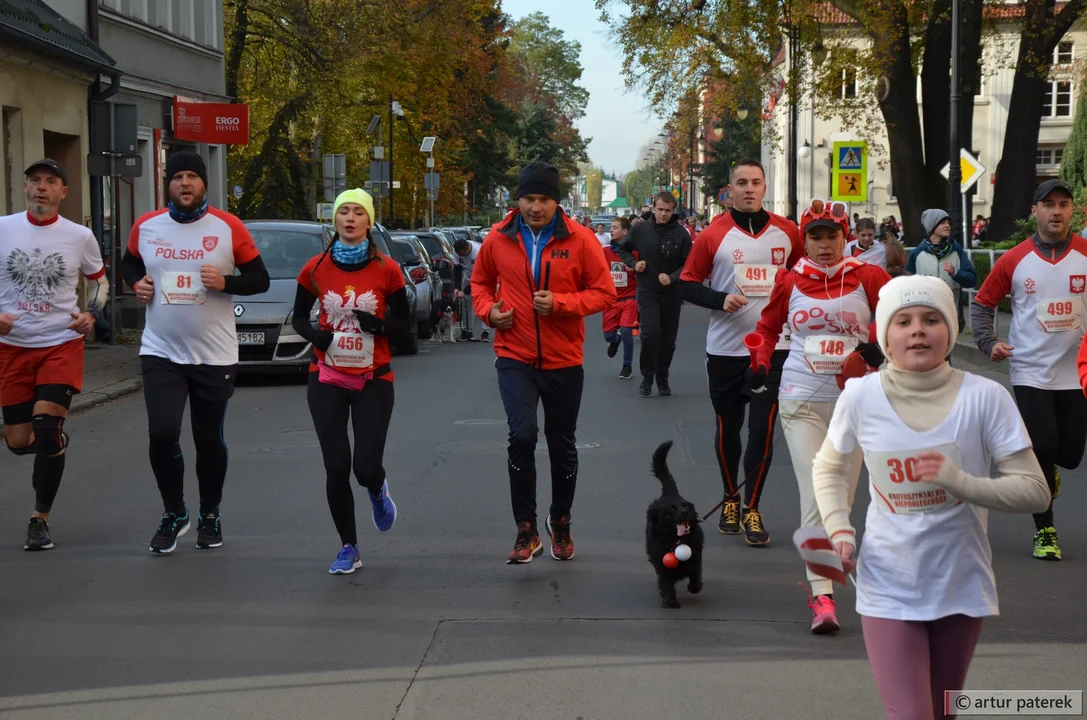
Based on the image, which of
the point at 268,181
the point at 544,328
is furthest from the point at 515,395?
the point at 268,181

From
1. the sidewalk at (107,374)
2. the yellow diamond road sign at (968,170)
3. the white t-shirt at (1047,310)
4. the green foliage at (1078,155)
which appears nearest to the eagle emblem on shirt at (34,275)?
the white t-shirt at (1047,310)

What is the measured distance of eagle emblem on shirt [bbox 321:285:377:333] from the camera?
7199 millimetres

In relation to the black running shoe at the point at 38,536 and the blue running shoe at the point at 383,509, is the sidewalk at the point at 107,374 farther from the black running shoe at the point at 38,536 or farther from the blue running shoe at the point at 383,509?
the blue running shoe at the point at 383,509

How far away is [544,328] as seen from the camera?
7285 millimetres

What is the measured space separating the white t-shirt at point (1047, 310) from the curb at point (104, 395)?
359 inches

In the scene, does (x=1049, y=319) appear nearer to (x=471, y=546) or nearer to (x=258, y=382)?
Answer: (x=471, y=546)

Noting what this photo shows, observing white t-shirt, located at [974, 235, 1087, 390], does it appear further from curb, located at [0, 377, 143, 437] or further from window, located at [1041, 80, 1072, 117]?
window, located at [1041, 80, 1072, 117]

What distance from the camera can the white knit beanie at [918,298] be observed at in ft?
12.0

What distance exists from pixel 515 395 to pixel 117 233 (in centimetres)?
2091

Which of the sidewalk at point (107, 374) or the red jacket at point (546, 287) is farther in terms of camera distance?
the sidewalk at point (107, 374)

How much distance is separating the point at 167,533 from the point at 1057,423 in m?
4.68

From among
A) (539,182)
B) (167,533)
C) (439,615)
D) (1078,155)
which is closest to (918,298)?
(439,615)

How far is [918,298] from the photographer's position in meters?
3.65

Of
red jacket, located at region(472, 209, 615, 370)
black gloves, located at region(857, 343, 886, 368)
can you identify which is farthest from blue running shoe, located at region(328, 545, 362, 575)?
black gloves, located at region(857, 343, 886, 368)
